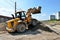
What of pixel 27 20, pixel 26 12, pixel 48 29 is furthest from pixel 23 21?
pixel 48 29

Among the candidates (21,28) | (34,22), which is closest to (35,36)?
(21,28)

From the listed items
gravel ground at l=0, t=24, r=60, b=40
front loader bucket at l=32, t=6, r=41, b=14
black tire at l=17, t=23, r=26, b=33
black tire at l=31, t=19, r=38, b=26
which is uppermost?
front loader bucket at l=32, t=6, r=41, b=14

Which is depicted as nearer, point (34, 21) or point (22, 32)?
point (22, 32)

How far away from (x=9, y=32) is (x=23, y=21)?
1.97 meters

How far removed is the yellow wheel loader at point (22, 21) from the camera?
14.2 meters

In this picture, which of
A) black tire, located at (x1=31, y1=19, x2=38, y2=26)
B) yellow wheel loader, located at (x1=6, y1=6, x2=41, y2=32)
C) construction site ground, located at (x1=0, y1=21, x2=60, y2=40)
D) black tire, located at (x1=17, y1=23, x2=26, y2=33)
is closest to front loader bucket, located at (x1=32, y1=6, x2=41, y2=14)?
yellow wheel loader, located at (x1=6, y1=6, x2=41, y2=32)

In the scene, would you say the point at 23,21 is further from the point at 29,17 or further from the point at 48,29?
the point at 48,29

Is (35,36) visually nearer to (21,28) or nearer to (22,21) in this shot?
(21,28)

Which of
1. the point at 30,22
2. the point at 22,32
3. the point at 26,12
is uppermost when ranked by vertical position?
the point at 26,12

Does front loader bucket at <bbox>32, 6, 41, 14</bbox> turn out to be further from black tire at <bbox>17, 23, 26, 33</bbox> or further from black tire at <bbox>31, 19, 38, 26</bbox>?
black tire at <bbox>17, 23, 26, 33</bbox>

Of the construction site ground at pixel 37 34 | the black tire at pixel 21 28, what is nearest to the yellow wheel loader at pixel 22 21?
the black tire at pixel 21 28

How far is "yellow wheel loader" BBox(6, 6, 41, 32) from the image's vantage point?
46.5ft

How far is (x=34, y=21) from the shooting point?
651 inches

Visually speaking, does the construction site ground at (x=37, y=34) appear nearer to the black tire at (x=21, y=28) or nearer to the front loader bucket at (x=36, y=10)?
the black tire at (x=21, y=28)
